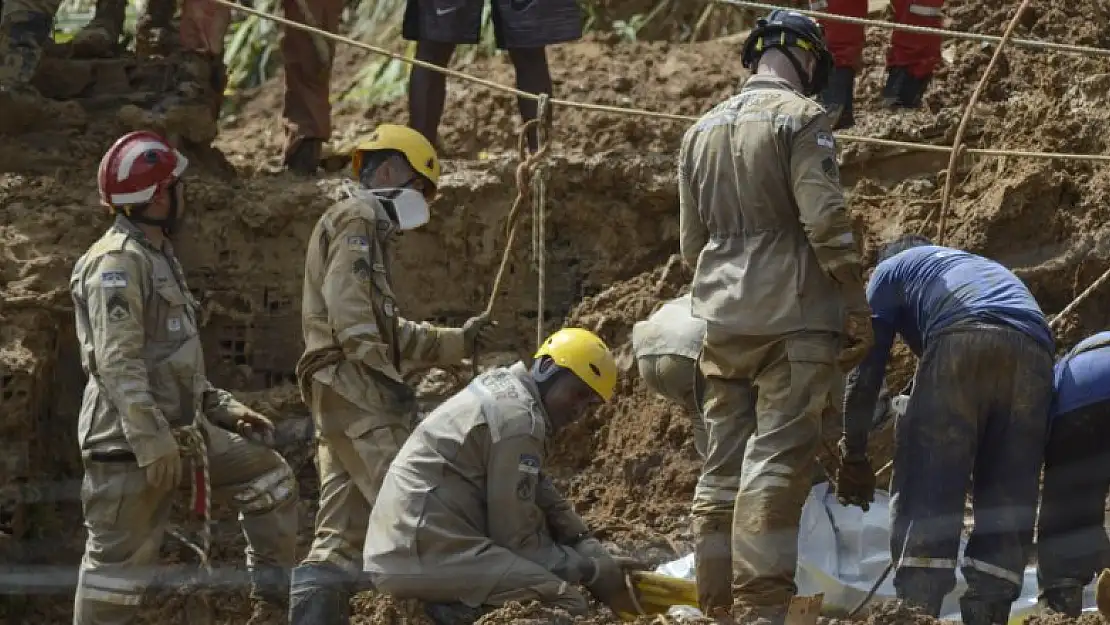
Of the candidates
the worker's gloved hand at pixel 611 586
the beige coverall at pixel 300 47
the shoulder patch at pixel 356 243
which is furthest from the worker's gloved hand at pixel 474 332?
the beige coverall at pixel 300 47

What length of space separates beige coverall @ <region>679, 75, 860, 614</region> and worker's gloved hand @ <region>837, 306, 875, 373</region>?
39 millimetres

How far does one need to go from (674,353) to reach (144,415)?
2046 millimetres

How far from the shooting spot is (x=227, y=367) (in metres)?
9.96

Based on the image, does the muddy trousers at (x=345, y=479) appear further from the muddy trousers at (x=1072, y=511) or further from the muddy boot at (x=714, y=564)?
the muddy trousers at (x=1072, y=511)

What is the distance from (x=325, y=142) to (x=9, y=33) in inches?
71.6

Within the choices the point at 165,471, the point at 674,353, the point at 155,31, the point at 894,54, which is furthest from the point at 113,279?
the point at 894,54

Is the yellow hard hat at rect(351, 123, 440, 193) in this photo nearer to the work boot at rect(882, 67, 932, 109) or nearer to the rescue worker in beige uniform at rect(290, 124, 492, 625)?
the rescue worker in beige uniform at rect(290, 124, 492, 625)

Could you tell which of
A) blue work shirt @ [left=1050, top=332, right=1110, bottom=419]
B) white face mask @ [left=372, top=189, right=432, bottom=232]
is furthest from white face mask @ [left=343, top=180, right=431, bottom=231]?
blue work shirt @ [left=1050, top=332, right=1110, bottom=419]

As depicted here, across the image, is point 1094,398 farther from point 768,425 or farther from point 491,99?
point 491,99

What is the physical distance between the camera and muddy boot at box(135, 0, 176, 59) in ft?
34.2

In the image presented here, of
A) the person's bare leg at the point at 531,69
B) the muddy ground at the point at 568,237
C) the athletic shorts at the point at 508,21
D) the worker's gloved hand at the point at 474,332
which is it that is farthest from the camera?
the person's bare leg at the point at 531,69

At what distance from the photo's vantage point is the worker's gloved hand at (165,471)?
25.1 ft

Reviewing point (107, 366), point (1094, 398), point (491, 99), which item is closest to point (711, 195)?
point (1094, 398)

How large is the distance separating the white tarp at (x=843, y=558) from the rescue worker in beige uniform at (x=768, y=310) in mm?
781
